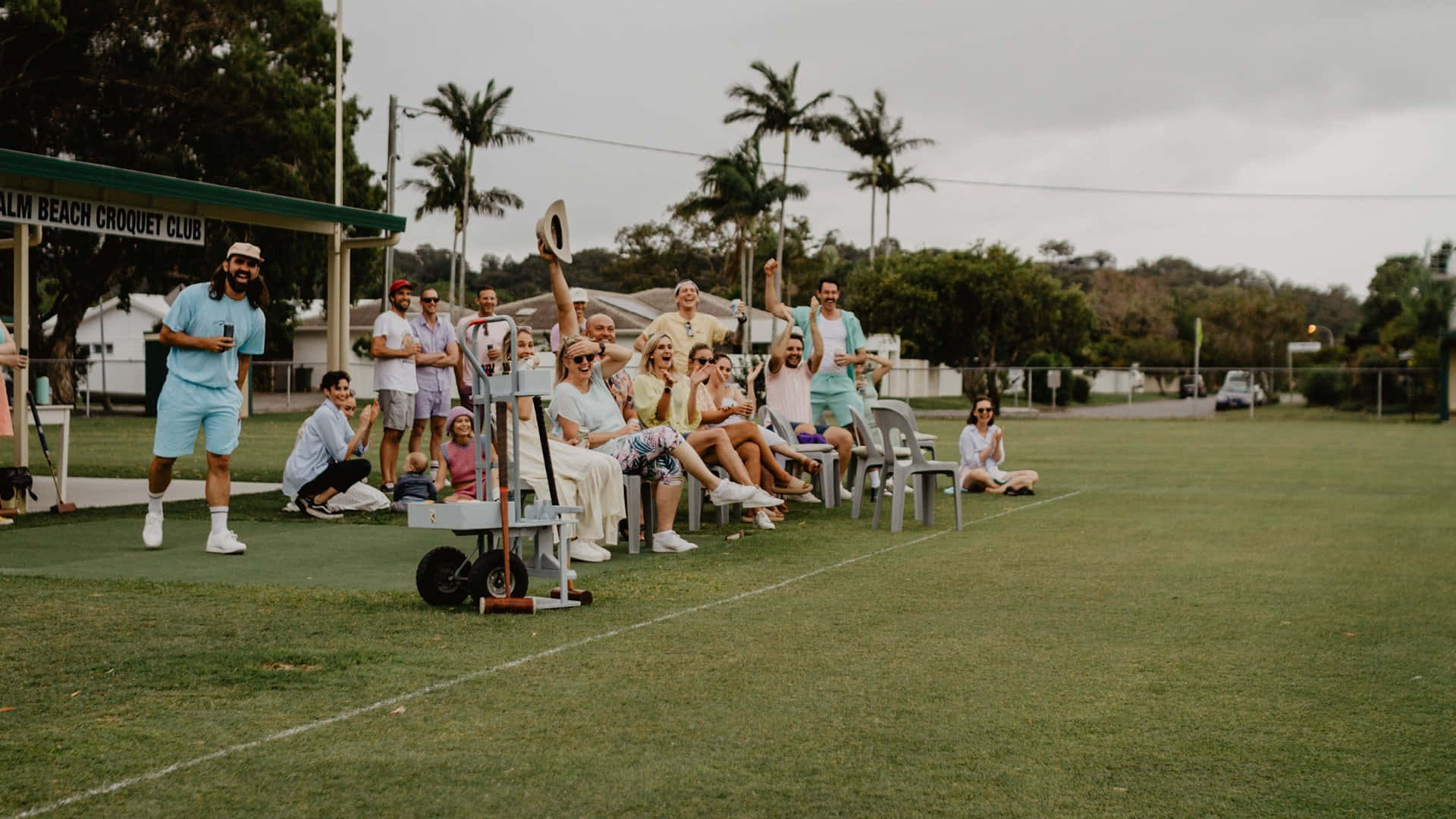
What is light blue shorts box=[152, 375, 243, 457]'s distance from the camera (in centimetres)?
878

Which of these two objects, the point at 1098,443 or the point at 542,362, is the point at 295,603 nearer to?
the point at 542,362

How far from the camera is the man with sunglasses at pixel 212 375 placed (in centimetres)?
870

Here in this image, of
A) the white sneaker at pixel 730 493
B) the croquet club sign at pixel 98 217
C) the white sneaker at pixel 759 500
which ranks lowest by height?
the white sneaker at pixel 759 500

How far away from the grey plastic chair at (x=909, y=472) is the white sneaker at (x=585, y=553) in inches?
109

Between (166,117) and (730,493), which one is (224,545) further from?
(166,117)

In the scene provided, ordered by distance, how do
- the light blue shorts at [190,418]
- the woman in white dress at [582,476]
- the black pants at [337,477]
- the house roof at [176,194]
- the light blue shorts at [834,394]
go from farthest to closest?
the light blue shorts at [834,394] → the black pants at [337,477] → the house roof at [176,194] → the light blue shorts at [190,418] → the woman in white dress at [582,476]

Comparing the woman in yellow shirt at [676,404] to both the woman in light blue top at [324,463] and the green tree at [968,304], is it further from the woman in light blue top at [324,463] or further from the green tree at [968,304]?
the green tree at [968,304]

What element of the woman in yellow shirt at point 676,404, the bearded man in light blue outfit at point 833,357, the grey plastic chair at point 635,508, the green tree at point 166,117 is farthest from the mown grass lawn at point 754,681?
the green tree at point 166,117

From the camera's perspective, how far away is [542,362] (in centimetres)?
1108

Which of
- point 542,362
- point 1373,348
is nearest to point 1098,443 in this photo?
point 542,362

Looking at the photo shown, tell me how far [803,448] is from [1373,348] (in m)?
49.0

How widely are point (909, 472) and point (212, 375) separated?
521cm

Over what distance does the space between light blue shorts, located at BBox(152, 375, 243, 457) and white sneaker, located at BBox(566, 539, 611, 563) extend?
222 centimetres

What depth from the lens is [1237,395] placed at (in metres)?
53.0
